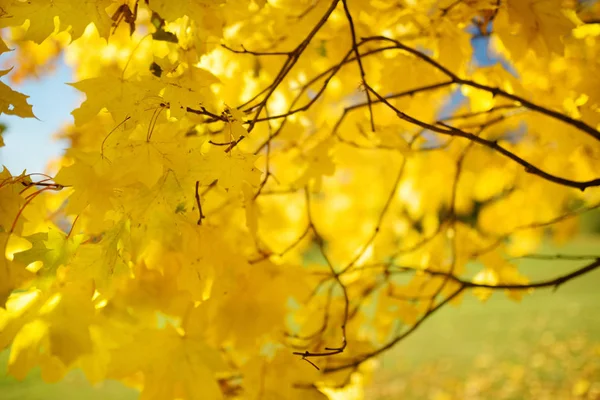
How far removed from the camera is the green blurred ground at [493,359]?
3459 millimetres

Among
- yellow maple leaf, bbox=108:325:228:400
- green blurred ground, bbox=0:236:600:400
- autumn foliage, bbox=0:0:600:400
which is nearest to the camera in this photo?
autumn foliage, bbox=0:0:600:400

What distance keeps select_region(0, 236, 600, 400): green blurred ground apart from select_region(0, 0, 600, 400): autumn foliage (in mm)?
2124

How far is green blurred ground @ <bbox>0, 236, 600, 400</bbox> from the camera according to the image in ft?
11.3

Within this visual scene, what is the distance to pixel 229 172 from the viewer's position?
2.43ft

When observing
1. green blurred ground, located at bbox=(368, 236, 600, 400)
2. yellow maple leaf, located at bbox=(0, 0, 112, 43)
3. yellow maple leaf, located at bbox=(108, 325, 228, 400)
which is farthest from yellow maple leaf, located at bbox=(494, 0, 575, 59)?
green blurred ground, located at bbox=(368, 236, 600, 400)

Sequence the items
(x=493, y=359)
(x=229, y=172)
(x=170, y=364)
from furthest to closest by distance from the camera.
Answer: (x=493, y=359) → (x=170, y=364) → (x=229, y=172)

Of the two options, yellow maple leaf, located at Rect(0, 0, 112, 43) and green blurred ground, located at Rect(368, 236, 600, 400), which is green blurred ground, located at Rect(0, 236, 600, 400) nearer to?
green blurred ground, located at Rect(368, 236, 600, 400)

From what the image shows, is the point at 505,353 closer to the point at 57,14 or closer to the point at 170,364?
the point at 170,364

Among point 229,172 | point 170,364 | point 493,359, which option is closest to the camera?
point 229,172

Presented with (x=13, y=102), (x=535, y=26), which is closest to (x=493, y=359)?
(x=535, y=26)

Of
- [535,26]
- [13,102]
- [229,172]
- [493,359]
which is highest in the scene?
[493,359]

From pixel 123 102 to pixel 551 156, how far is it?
1599 millimetres

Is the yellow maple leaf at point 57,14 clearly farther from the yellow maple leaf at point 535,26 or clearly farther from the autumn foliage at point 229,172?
the yellow maple leaf at point 535,26

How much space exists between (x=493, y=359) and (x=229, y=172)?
4.01 metres
